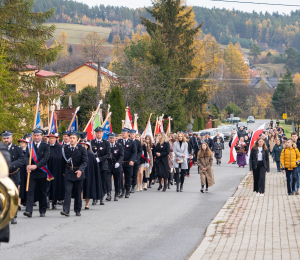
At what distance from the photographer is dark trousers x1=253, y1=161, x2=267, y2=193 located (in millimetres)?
14531

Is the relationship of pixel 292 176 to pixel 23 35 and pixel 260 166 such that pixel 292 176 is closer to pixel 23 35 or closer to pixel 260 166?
pixel 260 166

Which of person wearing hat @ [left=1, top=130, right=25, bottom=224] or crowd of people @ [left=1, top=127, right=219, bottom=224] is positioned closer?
person wearing hat @ [left=1, top=130, right=25, bottom=224]

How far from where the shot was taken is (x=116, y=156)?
47.2ft

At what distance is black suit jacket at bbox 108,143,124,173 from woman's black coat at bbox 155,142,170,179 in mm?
2366

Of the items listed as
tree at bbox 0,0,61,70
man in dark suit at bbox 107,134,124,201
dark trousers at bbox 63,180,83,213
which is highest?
tree at bbox 0,0,61,70

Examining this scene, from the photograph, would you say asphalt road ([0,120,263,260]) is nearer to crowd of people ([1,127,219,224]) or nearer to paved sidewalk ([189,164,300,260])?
paved sidewalk ([189,164,300,260])

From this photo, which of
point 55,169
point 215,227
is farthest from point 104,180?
point 215,227

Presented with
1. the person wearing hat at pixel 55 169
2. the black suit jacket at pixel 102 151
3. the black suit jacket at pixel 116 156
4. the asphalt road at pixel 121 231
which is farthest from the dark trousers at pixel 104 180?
the person wearing hat at pixel 55 169

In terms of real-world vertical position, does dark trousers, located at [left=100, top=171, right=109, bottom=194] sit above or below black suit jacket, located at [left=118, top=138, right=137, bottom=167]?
below

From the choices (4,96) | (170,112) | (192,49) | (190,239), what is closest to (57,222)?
(190,239)

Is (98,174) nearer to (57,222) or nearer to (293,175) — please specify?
(57,222)

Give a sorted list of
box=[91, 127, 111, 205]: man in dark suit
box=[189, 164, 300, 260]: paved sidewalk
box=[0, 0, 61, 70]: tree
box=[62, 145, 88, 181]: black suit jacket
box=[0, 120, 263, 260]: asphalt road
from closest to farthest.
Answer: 1. box=[189, 164, 300, 260]: paved sidewalk
2. box=[0, 120, 263, 260]: asphalt road
3. box=[62, 145, 88, 181]: black suit jacket
4. box=[91, 127, 111, 205]: man in dark suit
5. box=[0, 0, 61, 70]: tree

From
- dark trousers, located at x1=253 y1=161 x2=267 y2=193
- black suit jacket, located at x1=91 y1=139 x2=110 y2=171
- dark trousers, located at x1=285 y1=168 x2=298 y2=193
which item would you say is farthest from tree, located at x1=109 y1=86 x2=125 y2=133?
black suit jacket, located at x1=91 y1=139 x2=110 y2=171

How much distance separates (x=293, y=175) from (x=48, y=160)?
23.9 feet
